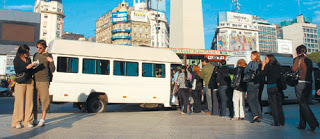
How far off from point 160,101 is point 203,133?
196 inches

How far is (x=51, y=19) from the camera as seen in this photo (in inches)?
3686

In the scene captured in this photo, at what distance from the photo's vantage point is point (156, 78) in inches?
389

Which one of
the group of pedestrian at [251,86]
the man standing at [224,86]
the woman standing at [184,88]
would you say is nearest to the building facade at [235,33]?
the group of pedestrian at [251,86]

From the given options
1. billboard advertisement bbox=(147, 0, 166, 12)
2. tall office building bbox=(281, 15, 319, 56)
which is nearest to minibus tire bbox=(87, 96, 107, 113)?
billboard advertisement bbox=(147, 0, 166, 12)

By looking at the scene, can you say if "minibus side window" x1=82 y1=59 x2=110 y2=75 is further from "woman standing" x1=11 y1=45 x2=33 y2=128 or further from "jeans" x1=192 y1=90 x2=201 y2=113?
"woman standing" x1=11 y1=45 x2=33 y2=128

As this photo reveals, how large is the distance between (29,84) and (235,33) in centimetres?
12743

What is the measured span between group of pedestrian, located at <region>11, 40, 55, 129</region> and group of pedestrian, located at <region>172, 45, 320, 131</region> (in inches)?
175

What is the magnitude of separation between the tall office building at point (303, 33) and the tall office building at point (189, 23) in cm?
14300

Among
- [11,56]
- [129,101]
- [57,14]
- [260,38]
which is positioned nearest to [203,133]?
[129,101]

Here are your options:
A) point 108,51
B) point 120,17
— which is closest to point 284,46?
point 120,17

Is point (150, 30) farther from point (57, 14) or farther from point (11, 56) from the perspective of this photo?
point (11, 56)

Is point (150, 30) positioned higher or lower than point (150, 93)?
higher

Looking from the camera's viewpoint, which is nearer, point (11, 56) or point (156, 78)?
point (156, 78)

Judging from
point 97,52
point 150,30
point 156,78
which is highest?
point 150,30
